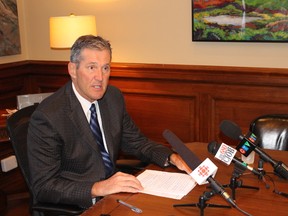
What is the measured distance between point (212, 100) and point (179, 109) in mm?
338

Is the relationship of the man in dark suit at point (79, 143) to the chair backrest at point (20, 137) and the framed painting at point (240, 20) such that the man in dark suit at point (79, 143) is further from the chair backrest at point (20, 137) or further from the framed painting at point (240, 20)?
the framed painting at point (240, 20)

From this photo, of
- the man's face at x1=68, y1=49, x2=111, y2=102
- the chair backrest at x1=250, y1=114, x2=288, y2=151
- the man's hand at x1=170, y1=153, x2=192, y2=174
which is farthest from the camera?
the chair backrest at x1=250, y1=114, x2=288, y2=151

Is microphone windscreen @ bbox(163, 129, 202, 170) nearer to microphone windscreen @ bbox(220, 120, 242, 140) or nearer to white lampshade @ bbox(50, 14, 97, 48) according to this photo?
microphone windscreen @ bbox(220, 120, 242, 140)

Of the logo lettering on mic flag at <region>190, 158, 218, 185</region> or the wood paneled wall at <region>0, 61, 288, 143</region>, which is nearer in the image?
the logo lettering on mic flag at <region>190, 158, 218, 185</region>

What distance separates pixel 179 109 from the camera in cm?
408

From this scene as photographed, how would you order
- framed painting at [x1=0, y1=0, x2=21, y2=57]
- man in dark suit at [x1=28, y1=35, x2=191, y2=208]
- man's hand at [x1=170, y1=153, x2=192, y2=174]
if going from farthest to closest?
framed painting at [x1=0, y1=0, x2=21, y2=57]
man's hand at [x1=170, y1=153, x2=192, y2=174]
man in dark suit at [x1=28, y1=35, x2=191, y2=208]

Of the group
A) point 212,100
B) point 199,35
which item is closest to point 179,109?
point 212,100

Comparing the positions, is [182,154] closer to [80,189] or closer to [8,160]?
[80,189]

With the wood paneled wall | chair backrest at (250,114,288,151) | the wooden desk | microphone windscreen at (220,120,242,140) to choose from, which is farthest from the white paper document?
the wood paneled wall

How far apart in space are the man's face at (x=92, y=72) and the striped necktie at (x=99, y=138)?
0.12m

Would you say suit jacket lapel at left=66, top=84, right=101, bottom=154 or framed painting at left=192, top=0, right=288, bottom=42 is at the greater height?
framed painting at left=192, top=0, right=288, bottom=42

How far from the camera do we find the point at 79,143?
89.3 inches

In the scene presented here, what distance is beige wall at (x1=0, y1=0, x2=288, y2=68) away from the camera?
370 centimetres

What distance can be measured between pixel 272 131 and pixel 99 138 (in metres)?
1.08
